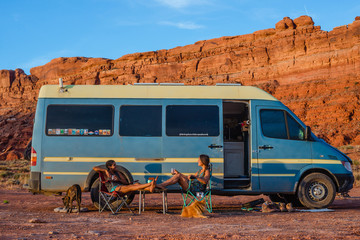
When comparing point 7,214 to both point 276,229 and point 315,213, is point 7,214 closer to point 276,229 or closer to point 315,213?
point 276,229

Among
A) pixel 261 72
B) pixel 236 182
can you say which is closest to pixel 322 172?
pixel 236 182

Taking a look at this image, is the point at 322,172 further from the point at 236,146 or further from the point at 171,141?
the point at 171,141

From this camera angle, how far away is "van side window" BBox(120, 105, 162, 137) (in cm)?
941

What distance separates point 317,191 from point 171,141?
358cm

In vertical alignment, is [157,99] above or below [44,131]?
above

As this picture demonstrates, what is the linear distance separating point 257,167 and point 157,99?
2.81 meters

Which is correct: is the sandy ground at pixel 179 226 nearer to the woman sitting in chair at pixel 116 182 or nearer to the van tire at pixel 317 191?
the woman sitting in chair at pixel 116 182

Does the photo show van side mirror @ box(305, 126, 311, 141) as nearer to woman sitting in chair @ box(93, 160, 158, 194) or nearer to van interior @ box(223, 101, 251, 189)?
van interior @ box(223, 101, 251, 189)

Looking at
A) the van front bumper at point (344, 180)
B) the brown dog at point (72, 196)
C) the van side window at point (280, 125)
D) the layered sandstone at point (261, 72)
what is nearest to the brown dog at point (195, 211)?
the brown dog at point (72, 196)

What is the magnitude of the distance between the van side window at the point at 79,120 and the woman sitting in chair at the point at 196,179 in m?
1.88

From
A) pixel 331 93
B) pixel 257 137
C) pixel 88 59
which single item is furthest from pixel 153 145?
pixel 88 59

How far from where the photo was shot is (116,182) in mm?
8820

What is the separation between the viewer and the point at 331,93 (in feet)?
185

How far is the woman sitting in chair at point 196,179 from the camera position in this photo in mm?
8570
